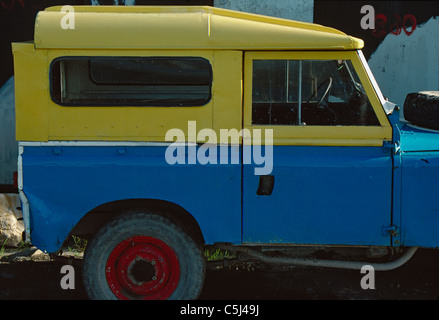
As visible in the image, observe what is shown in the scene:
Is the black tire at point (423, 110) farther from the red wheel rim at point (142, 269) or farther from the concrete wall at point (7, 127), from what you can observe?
the concrete wall at point (7, 127)

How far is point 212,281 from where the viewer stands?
5199 mm

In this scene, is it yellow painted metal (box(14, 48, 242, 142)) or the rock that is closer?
yellow painted metal (box(14, 48, 242, 142))

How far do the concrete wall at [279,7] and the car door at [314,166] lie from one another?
3.45m

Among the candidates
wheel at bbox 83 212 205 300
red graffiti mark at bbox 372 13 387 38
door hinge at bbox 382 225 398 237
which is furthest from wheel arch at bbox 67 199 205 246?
red graffiti mark at bbox 372 13 387 38

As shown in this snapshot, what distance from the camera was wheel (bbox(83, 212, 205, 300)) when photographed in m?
4.07

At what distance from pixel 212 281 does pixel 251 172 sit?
1584 mm

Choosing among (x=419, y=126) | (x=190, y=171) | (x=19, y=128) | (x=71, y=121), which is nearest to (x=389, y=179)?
(x=419, y=126)

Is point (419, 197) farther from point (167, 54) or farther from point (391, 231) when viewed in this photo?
point (167, 54)

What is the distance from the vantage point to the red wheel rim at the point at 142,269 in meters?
4.12

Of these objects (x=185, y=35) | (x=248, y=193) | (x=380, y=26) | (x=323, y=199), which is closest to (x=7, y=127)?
(x=185, y=35)

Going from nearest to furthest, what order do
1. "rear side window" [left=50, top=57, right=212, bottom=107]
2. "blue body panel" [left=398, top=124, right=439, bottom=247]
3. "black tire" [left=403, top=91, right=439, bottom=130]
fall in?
"blue body panel" [left=398, top=124, right=439, bottom=247]
"rear side window" [left=50, top=57, right=212, bottom=107]
"black tire" [left=403, top=91, right=439, bottom=130]

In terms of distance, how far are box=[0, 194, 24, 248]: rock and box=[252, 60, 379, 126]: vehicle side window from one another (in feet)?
10.6

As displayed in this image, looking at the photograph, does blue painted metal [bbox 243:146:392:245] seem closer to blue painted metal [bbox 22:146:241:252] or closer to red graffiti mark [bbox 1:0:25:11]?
blue painted metal [bbox 22:146:241:252]

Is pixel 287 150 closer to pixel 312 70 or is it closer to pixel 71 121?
pixel 312 70
